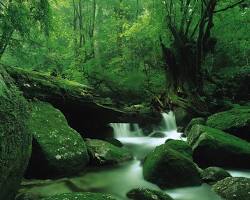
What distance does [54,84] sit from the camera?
1023cm

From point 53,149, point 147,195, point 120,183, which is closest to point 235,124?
point 120,183

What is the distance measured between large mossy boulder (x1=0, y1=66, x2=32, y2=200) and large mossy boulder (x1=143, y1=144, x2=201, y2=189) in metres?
3.32

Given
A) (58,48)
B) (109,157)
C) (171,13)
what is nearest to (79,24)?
(58,48)

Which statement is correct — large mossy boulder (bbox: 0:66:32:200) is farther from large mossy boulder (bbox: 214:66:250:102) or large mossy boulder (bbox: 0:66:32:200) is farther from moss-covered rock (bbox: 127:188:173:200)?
large mossy boulder (bbox: 214:66:250:102)

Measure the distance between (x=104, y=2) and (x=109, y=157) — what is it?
62.2ft

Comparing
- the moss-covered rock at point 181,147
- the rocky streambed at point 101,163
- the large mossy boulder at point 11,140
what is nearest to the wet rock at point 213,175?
the rocky streambed at point 101,163

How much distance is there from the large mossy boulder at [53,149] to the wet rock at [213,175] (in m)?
2.71

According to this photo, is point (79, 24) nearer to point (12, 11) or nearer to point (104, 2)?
point (104, 2)

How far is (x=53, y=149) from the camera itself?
289 inches

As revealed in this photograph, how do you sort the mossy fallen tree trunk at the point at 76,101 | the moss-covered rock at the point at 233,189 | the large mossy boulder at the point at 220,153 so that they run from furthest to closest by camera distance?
the mossy fallen tree trunk at the point at 76,101 → the large mossy boulder at the point at 220,153 → the moss-covered rock at the point at 233,189

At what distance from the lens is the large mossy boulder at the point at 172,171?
7.22 metres

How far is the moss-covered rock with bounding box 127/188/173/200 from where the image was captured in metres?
5.99

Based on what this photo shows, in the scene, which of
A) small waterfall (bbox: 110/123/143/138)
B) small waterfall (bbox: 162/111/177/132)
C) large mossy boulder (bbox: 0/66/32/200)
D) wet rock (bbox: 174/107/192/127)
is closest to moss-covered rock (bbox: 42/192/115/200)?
large mossy boulder (bbox: 0/66/32/200)

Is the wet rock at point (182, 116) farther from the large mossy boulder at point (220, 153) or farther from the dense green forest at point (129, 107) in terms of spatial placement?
the large mossy boulder at point (220, 153)
